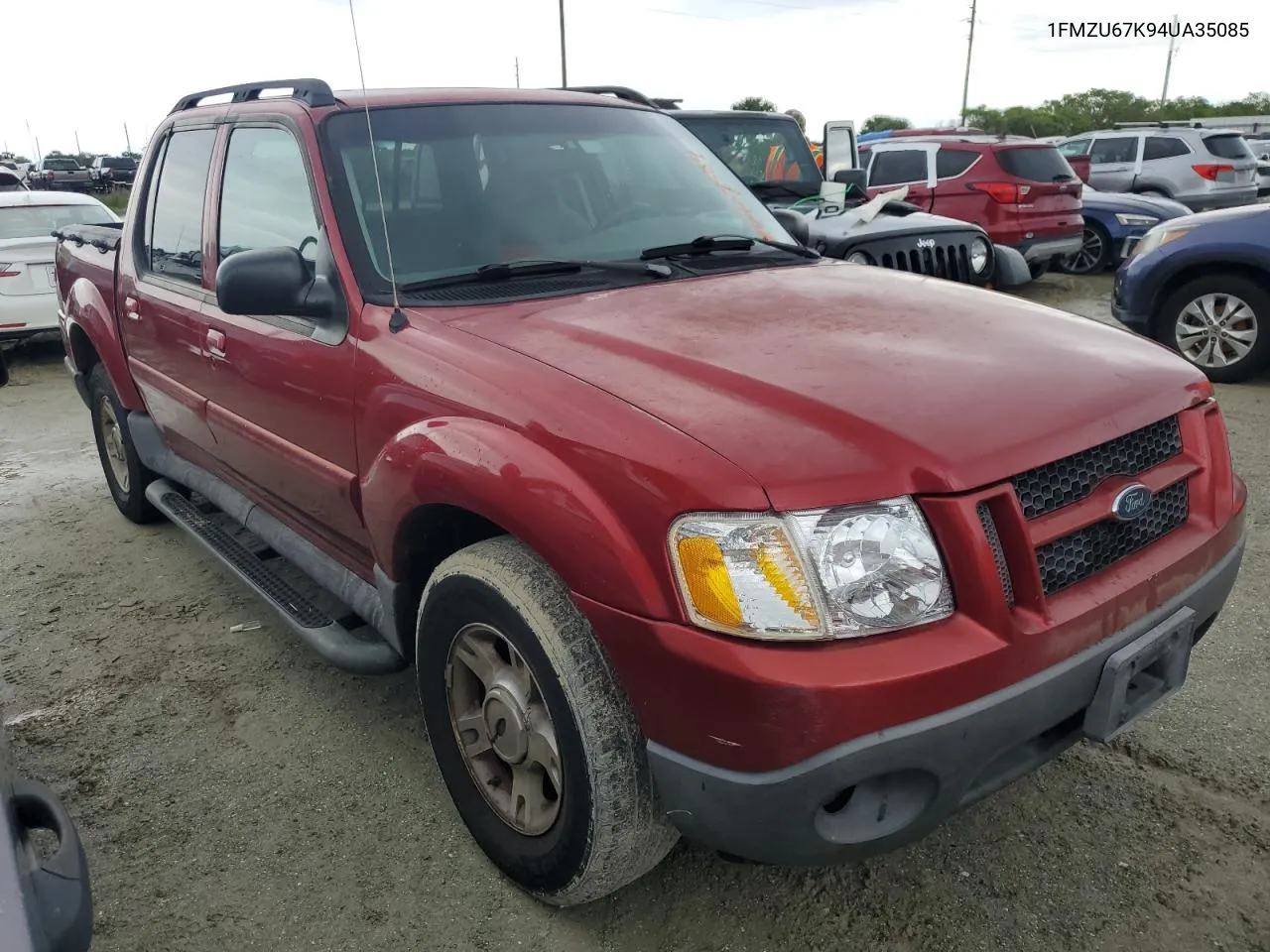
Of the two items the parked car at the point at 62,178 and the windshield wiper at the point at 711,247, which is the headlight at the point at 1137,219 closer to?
the windshield wiper at the point at 711,247

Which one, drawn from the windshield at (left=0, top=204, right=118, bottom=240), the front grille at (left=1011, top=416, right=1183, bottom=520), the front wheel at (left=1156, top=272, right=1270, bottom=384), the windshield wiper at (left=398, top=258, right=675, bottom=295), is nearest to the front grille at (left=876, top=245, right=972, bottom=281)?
the front wheel at (left=1156, top=272, right=1270, bottom=384)

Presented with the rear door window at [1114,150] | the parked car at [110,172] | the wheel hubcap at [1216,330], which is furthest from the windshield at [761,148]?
the parked car at [110,172]

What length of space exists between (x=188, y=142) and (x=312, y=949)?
2927 mm

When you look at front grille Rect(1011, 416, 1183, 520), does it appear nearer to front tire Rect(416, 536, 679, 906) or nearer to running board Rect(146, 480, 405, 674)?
front tire Rect(416, 536, 679, 906)

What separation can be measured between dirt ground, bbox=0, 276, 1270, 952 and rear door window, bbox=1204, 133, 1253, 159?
1331 centimetres

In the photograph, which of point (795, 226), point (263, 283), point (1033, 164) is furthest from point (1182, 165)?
point (263, 283)

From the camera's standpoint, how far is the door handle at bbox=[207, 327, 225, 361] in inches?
125

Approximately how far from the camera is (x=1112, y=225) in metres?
12.0

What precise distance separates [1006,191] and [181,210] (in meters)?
9.40

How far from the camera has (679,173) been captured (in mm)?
3227

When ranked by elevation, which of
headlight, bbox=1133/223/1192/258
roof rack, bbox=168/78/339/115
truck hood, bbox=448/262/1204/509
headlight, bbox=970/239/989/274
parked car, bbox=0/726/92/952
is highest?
roof rack, bbox=168/78/339/115

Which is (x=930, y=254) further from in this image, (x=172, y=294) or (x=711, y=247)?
(x=172, y=294)

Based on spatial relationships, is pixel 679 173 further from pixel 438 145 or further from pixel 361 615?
pixel 361 615

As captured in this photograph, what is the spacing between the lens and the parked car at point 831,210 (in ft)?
23.6
